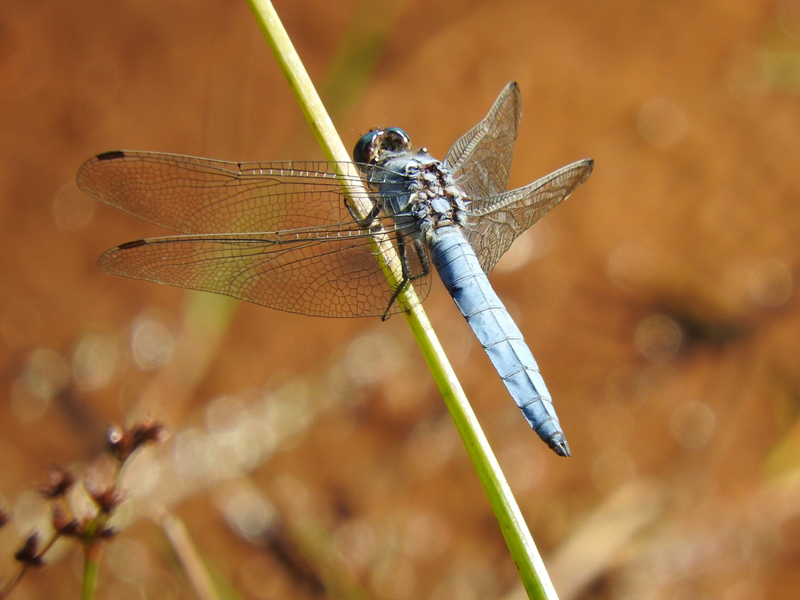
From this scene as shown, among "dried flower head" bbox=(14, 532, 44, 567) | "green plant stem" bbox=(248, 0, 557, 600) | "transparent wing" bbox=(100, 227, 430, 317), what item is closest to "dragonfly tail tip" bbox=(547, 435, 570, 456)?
"green plant stem" bbox=(248, 0, 557, 600)

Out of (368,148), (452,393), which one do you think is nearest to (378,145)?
(368,148)

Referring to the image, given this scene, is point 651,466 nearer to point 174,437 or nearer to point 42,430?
point 174,437

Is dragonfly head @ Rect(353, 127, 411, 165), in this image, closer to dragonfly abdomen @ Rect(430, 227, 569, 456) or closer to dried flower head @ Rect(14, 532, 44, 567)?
dragonfly abdomen @ Rect(430, 227, 569, 456)

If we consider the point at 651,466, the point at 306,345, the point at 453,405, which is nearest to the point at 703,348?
the point at 651,466

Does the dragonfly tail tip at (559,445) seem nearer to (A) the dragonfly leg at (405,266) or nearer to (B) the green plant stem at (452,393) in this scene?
(B) the green plant stem at (452,393)

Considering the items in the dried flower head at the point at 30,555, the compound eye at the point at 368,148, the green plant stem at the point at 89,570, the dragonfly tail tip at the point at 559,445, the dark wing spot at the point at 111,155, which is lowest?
the dragonfly tail tip at the point at 559,445

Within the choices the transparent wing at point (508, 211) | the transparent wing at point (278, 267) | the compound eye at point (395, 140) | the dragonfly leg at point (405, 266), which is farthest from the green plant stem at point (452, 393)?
the compound eye at point (395, 140)
